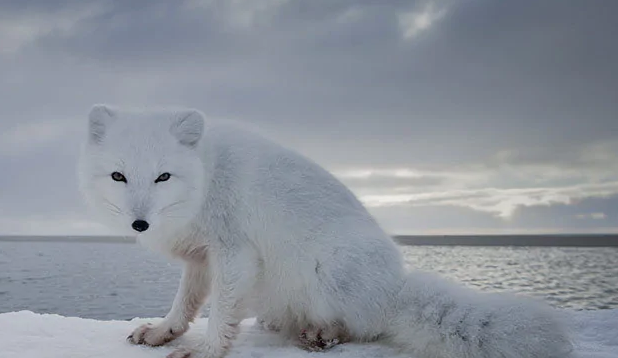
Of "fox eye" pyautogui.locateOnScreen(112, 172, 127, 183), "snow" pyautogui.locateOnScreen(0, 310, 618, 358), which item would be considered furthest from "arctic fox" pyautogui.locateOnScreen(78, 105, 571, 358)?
"snow" pyautogui.locateOnScreen(0, 310, 618, 358)

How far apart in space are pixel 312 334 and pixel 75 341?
146 centimetres

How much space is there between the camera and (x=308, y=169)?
3.22m

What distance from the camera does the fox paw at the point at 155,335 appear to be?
127 inches

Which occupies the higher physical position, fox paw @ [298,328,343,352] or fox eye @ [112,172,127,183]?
fox eye @ [112,172,127,183]

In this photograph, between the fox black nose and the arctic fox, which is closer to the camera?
the fox black nose

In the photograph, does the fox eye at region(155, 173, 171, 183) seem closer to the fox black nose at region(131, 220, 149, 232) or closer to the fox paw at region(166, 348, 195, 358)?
the fox black nose at region(131, 220, 149, 232)

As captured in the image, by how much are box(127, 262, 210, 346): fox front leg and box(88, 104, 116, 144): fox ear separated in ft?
3.07

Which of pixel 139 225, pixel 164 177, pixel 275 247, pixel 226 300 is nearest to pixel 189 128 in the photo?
pixel 164 177

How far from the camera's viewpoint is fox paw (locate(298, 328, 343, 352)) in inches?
118

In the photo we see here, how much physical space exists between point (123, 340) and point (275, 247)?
1.21 metres

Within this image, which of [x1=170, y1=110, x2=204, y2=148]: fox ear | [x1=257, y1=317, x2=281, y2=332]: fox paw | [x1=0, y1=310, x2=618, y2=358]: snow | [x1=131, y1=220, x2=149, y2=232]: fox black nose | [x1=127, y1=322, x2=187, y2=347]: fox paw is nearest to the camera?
[x1=131, y1=220, x2=149, y2=232]: fox black nose

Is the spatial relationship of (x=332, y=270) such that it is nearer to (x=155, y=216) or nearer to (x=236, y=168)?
(x=236, y=168)

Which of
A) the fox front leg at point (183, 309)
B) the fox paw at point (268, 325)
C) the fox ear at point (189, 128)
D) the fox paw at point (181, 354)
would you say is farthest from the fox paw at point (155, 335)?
the fox ear at point (189, 128)

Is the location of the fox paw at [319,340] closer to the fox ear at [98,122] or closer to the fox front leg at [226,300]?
the fox front leg at [226,300]
